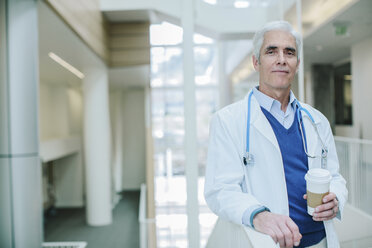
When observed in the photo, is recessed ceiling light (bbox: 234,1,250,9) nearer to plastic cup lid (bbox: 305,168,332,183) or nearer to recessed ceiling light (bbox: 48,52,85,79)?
plastic cup lid (bbox: 305,168,332,183)

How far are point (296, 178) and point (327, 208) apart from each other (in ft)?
0.55

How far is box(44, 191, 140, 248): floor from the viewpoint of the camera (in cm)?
589

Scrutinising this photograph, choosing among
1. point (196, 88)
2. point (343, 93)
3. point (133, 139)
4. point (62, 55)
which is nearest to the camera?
point (196, 88)

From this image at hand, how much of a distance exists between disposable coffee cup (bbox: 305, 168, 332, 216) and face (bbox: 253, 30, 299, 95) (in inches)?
14.9

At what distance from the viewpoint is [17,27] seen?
2.33m

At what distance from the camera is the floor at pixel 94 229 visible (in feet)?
19.3

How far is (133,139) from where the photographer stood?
10609 mm

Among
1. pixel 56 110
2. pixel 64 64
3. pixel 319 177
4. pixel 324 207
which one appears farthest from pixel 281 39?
pixel 56 110

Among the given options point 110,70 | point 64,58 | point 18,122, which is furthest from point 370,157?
point 110,70

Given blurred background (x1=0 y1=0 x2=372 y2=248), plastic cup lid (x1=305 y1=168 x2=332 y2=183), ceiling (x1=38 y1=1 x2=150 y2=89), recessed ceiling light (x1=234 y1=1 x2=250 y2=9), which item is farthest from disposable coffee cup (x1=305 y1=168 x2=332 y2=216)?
ceiling (x1=38 y1=1 x2=150 y2=89)

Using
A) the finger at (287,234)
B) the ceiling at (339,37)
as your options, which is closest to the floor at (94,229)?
the ceiling at (339,37)

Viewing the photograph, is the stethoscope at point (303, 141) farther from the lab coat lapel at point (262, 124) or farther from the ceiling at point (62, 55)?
the ceiling at point (62, 55)

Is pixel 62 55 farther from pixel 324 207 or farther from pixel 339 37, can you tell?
pixel 324 207

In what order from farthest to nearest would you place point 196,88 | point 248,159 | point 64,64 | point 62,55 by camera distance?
point 64,64 < point 62,55 < point 196,88 < point 248,159
